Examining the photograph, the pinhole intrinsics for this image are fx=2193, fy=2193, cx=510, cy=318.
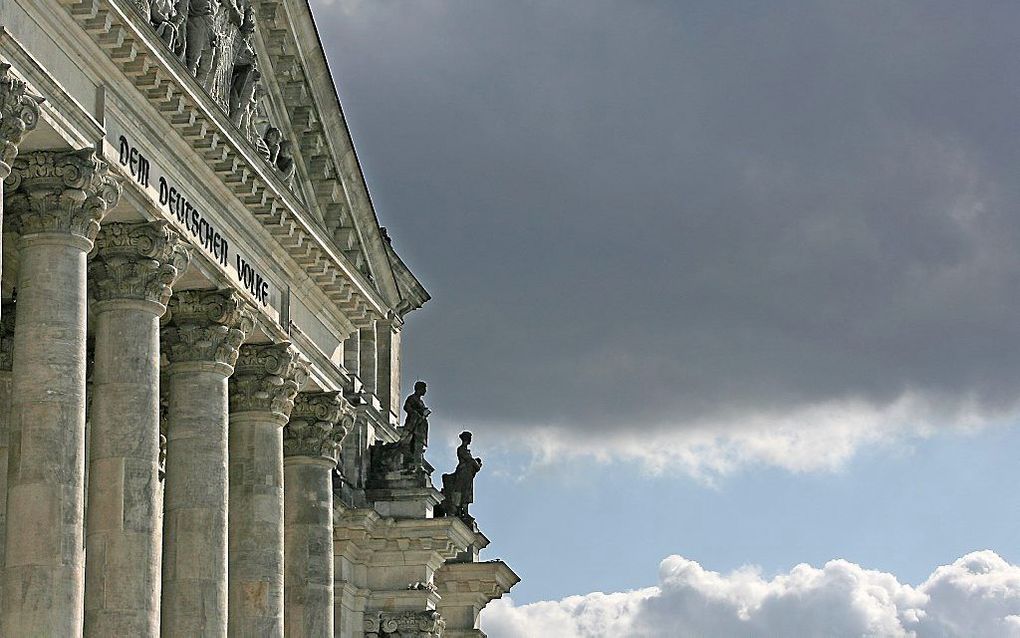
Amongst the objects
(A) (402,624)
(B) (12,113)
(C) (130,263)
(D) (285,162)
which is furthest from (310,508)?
(B) (12,113)

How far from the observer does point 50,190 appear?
138 feet

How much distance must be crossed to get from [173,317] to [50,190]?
8.93 m

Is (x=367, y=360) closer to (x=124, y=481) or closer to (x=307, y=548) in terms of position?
(x=307, y=548)

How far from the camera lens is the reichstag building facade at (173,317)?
40375 mm

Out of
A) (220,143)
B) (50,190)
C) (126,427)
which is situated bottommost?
(126,427)

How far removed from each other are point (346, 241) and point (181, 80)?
2204cm

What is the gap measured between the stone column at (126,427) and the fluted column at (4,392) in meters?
2.06

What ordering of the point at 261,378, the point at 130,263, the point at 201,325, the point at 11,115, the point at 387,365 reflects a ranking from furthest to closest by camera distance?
the point at 387,365 → the point at 261,378 → the point at 201,325 → the point at 130,263 → the point at 11,115

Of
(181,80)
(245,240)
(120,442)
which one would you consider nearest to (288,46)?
Result: (245,240)

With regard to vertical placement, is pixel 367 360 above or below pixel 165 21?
above

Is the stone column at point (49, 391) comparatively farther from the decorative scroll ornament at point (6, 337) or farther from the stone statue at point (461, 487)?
the stone statue at point (461, 487)

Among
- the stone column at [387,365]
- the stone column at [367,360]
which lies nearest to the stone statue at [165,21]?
the stone column at [367,360]

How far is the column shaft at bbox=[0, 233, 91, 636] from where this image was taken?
39188 millimetres

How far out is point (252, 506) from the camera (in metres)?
53.2
